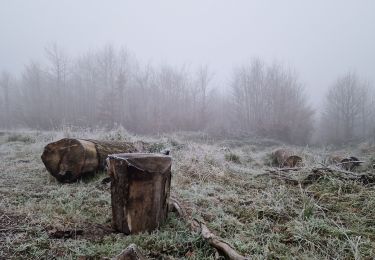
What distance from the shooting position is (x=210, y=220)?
254 centimetres

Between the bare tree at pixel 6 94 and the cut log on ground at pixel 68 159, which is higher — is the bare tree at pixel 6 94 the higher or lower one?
the higher one

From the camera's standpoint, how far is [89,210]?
110 inches

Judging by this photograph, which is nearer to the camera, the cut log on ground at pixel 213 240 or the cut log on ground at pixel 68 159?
the cut log on ground at pixel 213 240

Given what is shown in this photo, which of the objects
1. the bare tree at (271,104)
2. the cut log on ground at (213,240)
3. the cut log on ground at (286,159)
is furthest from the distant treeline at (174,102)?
the cut log on ground at (213,240)

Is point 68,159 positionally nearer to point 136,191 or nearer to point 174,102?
point 136,191

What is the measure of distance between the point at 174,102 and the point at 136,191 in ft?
92.3

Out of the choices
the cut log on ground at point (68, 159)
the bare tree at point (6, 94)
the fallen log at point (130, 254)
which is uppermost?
the bare tree at point (6, 94)

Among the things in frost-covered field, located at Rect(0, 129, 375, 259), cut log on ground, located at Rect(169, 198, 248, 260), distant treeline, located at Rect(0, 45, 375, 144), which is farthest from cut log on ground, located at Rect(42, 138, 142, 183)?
distant treeline, located at Rect(0, 45, 375, 144)

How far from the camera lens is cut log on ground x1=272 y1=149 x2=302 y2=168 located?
235 inches

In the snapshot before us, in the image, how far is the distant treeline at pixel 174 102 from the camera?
87.9 feet

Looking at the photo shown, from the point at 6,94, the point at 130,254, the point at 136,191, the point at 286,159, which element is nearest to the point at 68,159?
the point at 136,191

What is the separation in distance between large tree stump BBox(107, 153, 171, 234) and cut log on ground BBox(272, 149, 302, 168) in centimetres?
399

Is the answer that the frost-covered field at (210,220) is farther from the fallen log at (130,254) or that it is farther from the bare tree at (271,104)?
the bare tree at (271,104)

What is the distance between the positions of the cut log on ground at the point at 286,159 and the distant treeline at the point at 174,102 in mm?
18232
